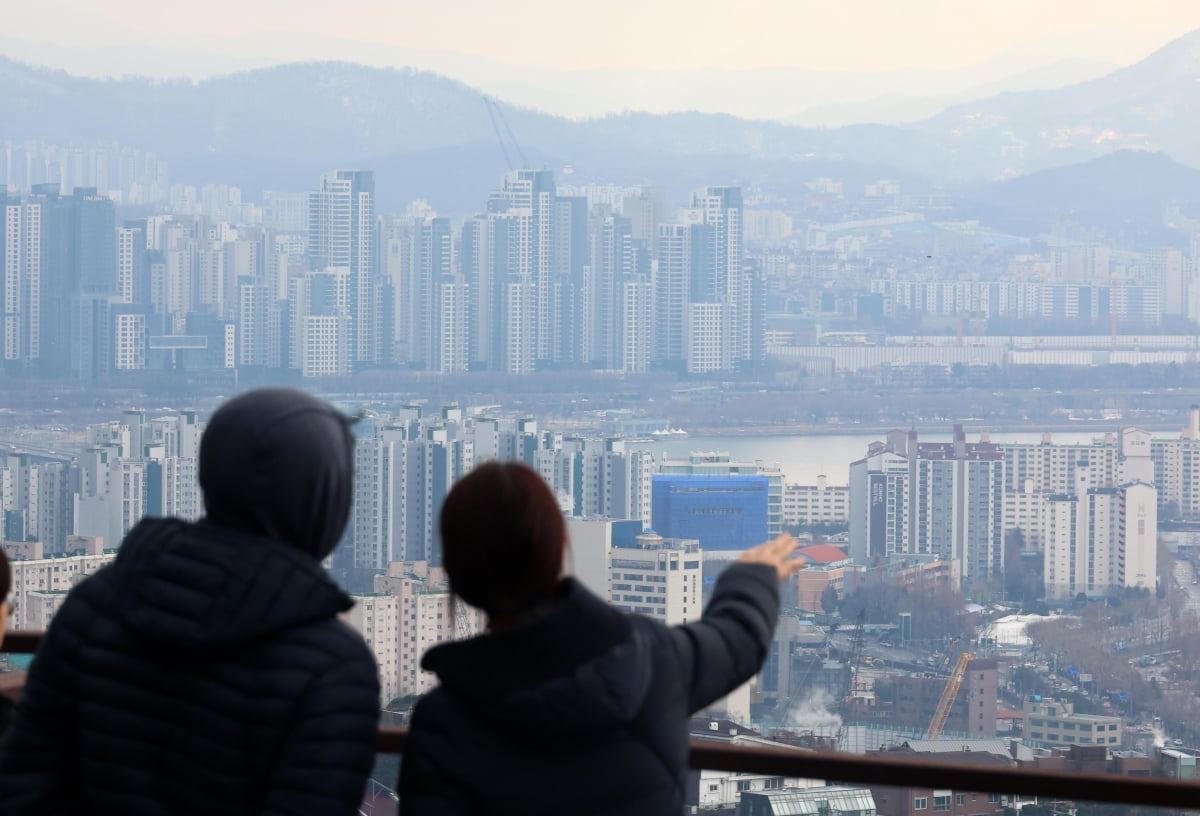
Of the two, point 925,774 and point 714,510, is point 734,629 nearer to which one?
point 925,774

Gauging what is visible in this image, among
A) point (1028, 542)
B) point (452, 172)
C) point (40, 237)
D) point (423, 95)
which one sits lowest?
point (1028, 542)

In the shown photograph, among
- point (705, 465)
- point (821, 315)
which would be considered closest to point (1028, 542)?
point (705, 465)

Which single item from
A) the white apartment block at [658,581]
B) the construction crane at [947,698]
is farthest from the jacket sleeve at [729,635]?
the construction crane at [947,698]

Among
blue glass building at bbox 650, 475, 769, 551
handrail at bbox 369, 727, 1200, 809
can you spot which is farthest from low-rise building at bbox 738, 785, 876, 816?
blue glass building at bbox 650, 475, 769, 551

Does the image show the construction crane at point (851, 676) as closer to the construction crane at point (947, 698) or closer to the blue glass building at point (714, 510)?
the construction crane at point (947, 698)

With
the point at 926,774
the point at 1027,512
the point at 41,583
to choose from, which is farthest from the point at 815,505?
the point at 926,774

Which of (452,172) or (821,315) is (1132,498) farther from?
(452,172)
